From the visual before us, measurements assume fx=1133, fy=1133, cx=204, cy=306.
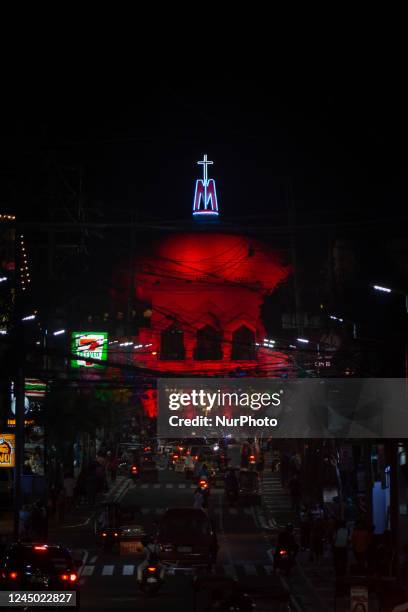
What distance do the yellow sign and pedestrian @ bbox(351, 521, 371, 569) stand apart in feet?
43.5

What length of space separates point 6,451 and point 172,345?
76.6 metres

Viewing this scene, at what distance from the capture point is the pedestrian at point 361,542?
3148 centimetres

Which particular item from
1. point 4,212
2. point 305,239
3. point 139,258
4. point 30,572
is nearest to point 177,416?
point 30,572

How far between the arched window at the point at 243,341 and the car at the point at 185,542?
6853 cm

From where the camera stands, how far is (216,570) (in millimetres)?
33500

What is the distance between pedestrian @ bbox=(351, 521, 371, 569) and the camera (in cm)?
3148

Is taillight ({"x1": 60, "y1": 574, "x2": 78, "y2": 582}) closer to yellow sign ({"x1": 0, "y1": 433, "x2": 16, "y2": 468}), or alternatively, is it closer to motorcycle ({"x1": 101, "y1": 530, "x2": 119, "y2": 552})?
motorcycle ({"x1": 101, "y1": 530, "x2": 119, "y2": 552})

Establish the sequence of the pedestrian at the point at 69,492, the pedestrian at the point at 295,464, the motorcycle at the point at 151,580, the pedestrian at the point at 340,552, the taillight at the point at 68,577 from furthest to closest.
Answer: the pedestrian at the point at 295,464 < the pedestrian at the point at 69,492 < the pedestrian at the point at 340,552 < the motorcycle at the point at 151,580 < the taillight at the point at 68,577

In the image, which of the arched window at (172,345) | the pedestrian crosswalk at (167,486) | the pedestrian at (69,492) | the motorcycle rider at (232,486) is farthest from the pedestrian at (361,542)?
the arched window at (172,345)

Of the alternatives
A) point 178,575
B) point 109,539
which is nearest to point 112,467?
point 109,539

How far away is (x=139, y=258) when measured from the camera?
119938 millimetres

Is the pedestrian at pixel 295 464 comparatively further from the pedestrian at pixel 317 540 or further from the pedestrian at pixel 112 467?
the pedestrian at pixel 317 540

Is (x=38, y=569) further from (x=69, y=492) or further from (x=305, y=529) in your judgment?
(x=69, y=492)

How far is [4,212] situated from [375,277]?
1872 centimetres
